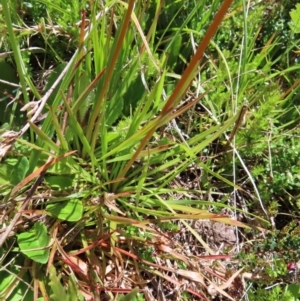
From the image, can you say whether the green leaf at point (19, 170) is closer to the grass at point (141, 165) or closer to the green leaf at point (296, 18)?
the grass at point (141, 165)

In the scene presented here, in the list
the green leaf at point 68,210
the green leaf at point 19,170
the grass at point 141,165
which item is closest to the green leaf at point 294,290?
the grass at point 141,165

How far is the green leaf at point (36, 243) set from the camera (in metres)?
0.91

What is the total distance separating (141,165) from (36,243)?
292 mm

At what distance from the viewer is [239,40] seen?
124 centimetres

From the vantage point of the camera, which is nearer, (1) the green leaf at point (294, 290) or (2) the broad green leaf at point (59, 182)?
(2) the broad green leaf at point (59, 182)

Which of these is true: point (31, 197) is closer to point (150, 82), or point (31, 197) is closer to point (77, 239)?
point (77, 239)

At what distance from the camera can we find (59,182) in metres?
0.98

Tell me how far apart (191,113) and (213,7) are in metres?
0.26

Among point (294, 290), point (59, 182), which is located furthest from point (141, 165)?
point (294, 290)

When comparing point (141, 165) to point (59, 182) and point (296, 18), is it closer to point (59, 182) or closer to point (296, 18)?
point (59, 182)

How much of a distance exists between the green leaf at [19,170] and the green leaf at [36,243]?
0.10 meters

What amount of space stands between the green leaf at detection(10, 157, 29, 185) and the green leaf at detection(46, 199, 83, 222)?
0.28ft

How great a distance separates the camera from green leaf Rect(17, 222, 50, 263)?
91 cm

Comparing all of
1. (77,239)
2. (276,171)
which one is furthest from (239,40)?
(77,239)
